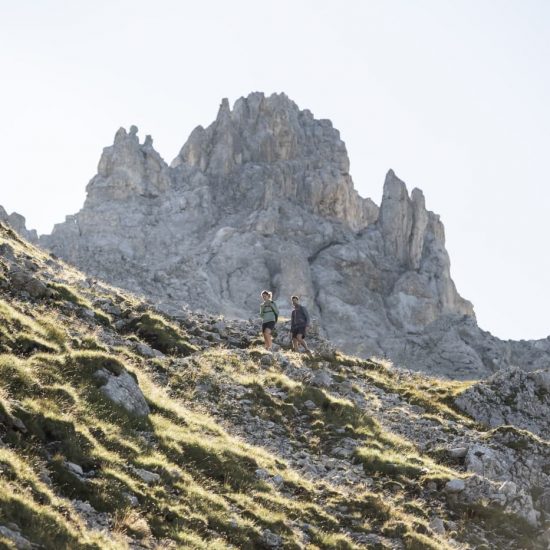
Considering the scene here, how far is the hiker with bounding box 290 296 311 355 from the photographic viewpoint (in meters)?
31.3

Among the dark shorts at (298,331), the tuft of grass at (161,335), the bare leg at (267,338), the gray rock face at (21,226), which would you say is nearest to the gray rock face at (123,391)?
the tuft of grass at (161,335)

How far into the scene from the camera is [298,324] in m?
31.6

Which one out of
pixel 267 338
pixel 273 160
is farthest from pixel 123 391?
pixel 273 160

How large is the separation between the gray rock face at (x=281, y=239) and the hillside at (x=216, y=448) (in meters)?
99.3

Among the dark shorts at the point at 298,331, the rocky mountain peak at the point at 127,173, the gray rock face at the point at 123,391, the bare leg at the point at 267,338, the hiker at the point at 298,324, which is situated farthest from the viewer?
the rocky mountain peak at the point at 127,173

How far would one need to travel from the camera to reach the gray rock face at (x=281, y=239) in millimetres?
141750

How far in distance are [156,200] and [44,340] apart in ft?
513

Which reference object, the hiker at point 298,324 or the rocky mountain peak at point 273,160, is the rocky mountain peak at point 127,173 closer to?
the rocky mountain peak at point 273,160

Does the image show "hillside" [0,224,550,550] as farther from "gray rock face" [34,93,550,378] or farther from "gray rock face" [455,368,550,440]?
"gray rock face" [34,93,550,378]

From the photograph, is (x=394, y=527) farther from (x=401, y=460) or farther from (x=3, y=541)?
(x=3, y=541)

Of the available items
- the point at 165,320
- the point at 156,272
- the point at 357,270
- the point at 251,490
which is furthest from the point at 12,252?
the point at 357,270

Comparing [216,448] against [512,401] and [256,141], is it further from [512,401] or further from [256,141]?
[256,141]

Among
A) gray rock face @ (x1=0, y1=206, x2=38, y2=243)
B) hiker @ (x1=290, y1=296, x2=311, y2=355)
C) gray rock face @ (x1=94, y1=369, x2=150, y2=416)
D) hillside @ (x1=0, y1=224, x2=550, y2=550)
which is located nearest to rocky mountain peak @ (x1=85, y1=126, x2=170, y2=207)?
gray rock face @ (x1=0, y1=206, x2=38, y2=243)

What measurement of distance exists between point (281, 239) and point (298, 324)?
131 meters
